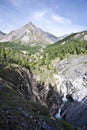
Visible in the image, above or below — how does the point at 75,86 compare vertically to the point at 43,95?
above

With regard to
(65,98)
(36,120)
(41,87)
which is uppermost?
(36,120)

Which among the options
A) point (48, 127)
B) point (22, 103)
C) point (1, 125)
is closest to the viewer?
point (1, 125)

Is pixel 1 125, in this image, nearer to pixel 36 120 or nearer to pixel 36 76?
pixel 36 120

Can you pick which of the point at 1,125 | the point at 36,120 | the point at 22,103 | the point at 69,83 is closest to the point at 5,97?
the point at 22,103

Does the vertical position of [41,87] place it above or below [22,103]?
below

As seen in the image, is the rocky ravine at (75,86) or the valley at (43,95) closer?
the valley at (43,95)

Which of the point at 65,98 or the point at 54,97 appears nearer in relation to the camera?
the point at 54,97

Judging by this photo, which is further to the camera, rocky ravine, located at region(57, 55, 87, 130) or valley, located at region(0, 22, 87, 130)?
rocky ravine, located at region(57, 55, 87, 130)

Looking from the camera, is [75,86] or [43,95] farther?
[75,86]
